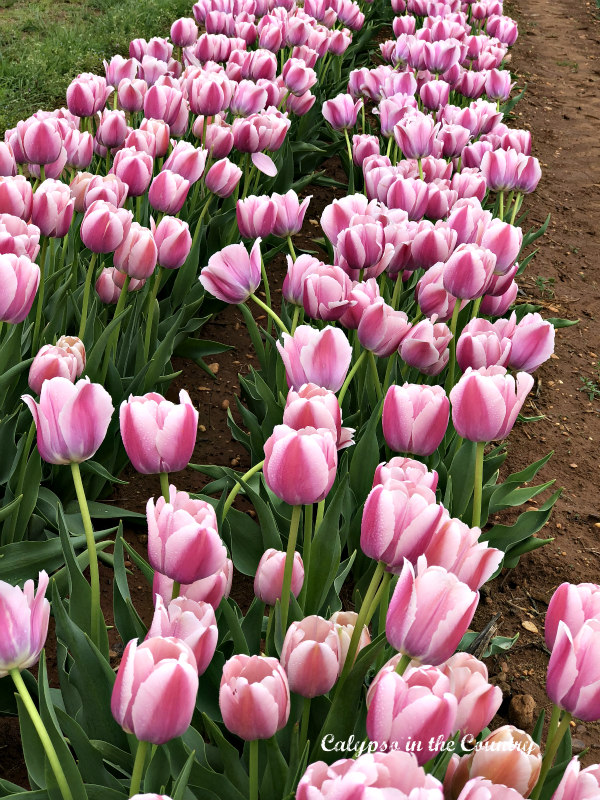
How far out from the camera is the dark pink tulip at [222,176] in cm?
257

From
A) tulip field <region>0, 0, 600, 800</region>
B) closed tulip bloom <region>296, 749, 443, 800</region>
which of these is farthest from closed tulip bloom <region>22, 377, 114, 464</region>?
closed tulip bloom <region>296, 749, 443, 800</region>

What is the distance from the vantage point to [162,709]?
0.83m

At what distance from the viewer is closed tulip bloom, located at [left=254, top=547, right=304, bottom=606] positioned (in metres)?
1.21

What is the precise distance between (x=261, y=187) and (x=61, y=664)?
99.0 inches

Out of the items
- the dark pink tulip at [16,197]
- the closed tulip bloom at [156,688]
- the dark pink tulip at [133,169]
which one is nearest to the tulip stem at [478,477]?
the closed tulip bloom at [156,688]

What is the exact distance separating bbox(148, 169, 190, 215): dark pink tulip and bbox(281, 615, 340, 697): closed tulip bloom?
151 centimetres

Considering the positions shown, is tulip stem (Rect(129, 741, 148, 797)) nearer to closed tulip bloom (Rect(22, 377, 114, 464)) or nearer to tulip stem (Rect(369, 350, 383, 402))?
closed tulip bloom (Rect(22, 377, 114, 464))

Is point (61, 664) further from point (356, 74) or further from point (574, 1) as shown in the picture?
point (574, 1)

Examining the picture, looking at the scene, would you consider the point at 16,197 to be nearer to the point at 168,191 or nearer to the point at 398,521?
the point at 168,191

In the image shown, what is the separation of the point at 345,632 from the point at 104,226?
3.87ft

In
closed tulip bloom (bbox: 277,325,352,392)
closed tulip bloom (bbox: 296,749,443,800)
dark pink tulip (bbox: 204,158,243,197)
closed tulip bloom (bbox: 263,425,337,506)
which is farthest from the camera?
dark pink tulip (bbox: 204,158,243,197)

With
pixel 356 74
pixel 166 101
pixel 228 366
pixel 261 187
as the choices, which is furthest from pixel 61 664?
pixel 356 74

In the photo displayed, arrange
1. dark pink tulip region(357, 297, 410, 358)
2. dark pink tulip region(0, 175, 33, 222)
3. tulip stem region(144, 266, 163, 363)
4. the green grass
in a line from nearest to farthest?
dark pink tulip region(357, 297, 410, 358)
dark pink tulip region(0, 175, 33, 222)
tulip stem region(144, 266, 163, 363)
the green grass

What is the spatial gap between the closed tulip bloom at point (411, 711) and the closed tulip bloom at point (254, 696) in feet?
0.40
